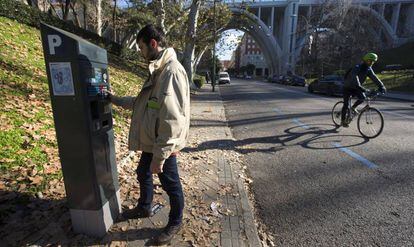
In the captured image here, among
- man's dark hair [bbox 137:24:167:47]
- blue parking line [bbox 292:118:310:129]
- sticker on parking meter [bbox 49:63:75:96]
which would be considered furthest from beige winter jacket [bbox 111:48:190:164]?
blue parking line [bbox 292:118:310:129]

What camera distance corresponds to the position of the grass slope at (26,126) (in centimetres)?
378

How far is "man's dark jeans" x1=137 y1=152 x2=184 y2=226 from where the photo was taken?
279 cm

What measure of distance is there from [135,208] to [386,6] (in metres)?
85.7

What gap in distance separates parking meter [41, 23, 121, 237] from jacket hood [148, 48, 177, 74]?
518 millimetres

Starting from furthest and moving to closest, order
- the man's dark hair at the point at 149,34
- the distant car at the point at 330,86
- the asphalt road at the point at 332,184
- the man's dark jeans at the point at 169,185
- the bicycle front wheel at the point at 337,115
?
the distant car at the point at 330,86 < the bicycle front wheel at the point at 337,115 < the asphalt road at the point at 332,184 < the man's dark jeans at the point at 169,185 < the man's dark hair at the point at 149,34

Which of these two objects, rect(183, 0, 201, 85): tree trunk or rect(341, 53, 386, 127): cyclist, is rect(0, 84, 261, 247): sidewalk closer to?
rect(341, 53, 386, 127): cyclist

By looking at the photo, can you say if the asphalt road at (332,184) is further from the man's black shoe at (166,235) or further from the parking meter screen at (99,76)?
the parking meter screen at (99,76)

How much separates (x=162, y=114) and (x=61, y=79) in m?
0.86

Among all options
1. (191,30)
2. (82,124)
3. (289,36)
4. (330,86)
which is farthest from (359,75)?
(289,36)

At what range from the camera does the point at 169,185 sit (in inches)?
111

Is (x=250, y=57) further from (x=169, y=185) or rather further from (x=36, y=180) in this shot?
(x=169, y=185)

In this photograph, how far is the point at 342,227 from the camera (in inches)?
129

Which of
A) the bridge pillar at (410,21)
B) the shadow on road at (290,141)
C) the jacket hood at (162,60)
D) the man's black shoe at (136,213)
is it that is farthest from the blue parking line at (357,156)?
the bridge pillar at (410,21)

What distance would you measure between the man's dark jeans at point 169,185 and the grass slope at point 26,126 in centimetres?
124
